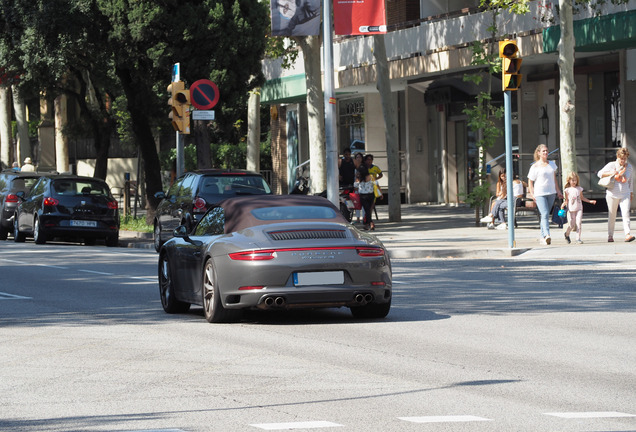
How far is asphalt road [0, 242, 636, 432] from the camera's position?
7629mm

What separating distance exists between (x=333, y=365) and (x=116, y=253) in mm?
15944

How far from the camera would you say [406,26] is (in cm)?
3856

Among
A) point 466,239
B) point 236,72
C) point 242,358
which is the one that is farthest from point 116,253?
point 242,358

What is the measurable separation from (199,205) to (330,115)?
365 cm

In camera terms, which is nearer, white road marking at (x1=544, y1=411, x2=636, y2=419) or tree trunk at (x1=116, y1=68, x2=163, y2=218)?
white road marking at (x1=544, y1=411, x2=636, y2=419)

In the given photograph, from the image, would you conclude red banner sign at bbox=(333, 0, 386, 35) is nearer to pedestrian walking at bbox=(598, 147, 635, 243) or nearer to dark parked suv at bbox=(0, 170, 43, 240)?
pedestrian walking at bbox=(598, 147, 635, 243)

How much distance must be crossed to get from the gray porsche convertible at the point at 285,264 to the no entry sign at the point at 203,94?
1329 centimetres

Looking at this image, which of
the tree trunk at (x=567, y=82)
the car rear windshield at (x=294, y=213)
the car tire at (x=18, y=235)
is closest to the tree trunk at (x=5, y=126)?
the car tire at (x=18, y=235)

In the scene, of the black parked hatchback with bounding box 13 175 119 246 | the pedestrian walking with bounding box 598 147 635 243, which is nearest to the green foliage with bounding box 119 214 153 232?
the black parked hatchback with bounding box 13 175 119 246

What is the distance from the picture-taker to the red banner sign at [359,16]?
23.8 meters

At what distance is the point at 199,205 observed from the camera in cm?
2253

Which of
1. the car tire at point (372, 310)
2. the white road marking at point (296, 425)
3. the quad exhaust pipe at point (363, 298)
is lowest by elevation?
the white road marking at point (296, 425)

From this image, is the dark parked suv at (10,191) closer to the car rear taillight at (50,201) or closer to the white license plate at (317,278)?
the car rear taillight at (50,201)

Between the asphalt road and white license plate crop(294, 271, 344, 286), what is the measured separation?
1.52ft
